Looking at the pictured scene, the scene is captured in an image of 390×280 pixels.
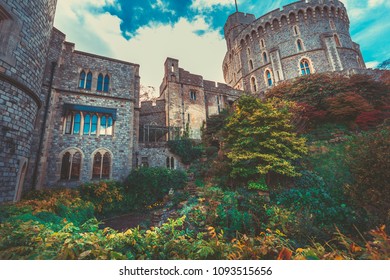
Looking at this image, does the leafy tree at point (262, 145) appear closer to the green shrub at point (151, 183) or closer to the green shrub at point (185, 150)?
the green shrub at point (151, 183)

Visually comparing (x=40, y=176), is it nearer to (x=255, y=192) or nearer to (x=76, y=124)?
(x=76, y=124)

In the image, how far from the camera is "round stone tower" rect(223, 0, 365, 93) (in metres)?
19.6

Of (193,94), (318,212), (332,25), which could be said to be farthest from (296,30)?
(318,212)

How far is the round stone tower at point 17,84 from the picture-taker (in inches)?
188

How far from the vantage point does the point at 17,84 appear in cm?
514

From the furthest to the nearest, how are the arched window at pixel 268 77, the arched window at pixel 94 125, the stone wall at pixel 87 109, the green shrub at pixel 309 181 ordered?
the arched window at pixel 268 77 < the arched window at pixel 94 125 < the stone wall at pixel 87 109 < the green shrub at pixel 309 181

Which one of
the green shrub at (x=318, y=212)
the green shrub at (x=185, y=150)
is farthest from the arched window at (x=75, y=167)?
the green shrub at (x=318, y=212)

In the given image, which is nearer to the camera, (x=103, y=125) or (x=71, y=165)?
(x=71, y=165)

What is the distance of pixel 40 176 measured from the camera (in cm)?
925

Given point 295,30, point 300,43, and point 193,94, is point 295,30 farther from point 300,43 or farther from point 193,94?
point 193,94

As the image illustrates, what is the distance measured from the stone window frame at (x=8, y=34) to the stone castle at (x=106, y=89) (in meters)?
0.02

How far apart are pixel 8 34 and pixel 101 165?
790cm

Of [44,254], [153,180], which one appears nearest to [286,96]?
[153,180]

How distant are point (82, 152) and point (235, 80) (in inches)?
916
